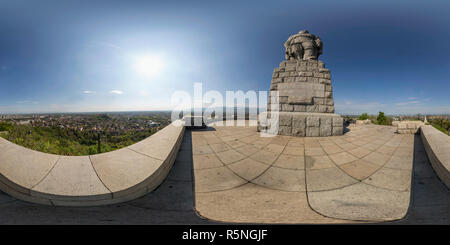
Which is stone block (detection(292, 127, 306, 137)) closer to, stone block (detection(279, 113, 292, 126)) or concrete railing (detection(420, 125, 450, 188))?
stone block (detection(279, 113, 292, 126))

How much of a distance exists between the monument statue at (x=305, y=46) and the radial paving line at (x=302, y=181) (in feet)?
17.4

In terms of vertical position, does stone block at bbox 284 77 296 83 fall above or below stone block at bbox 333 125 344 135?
above

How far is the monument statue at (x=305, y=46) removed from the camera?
8430 mm

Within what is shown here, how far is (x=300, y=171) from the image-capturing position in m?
3.80

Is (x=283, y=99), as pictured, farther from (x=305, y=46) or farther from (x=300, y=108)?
(x=305, y=46)

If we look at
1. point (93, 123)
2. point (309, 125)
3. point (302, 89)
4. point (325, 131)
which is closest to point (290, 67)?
point (302, 89)

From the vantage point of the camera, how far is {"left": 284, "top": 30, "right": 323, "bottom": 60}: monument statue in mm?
8430

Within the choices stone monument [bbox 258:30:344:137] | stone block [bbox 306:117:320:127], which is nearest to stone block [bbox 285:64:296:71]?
stone monument [bbox 258:30:344:137]

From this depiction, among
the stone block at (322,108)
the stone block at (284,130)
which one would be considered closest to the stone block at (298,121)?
the stone block at (284,130)

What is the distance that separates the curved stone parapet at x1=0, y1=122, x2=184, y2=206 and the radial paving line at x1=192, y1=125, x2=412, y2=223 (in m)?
1.09

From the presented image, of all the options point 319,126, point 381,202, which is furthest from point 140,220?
point 319,126

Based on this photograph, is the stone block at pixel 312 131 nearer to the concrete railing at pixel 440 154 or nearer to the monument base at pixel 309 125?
the monument base at pixel 309 125
